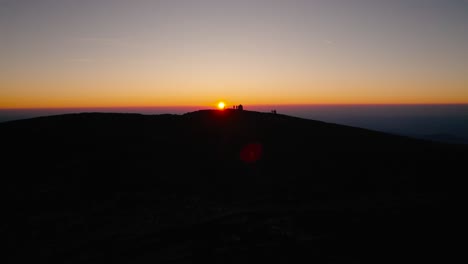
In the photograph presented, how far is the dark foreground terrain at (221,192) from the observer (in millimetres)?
12180

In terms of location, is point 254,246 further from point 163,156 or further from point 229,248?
point 163,156

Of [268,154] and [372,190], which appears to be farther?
[268,154]

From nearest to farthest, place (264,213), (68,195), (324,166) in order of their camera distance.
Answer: (264,213) → (68,195) → (324,166)

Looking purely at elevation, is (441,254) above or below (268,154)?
below

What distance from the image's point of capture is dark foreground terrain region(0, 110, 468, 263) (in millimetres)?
12180

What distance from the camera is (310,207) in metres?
16.5

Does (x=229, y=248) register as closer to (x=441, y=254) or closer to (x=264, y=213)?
(x=264, y=213)

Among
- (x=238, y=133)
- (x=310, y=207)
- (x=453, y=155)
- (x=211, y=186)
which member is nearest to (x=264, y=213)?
(x=310, y=207)

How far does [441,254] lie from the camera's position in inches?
458

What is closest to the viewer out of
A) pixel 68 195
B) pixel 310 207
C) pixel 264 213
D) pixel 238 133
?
pixel 264 213

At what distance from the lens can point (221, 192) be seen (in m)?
19.0

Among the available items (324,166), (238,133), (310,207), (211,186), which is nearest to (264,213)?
(310,207)

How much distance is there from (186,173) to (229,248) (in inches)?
382

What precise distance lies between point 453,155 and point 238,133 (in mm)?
15024
